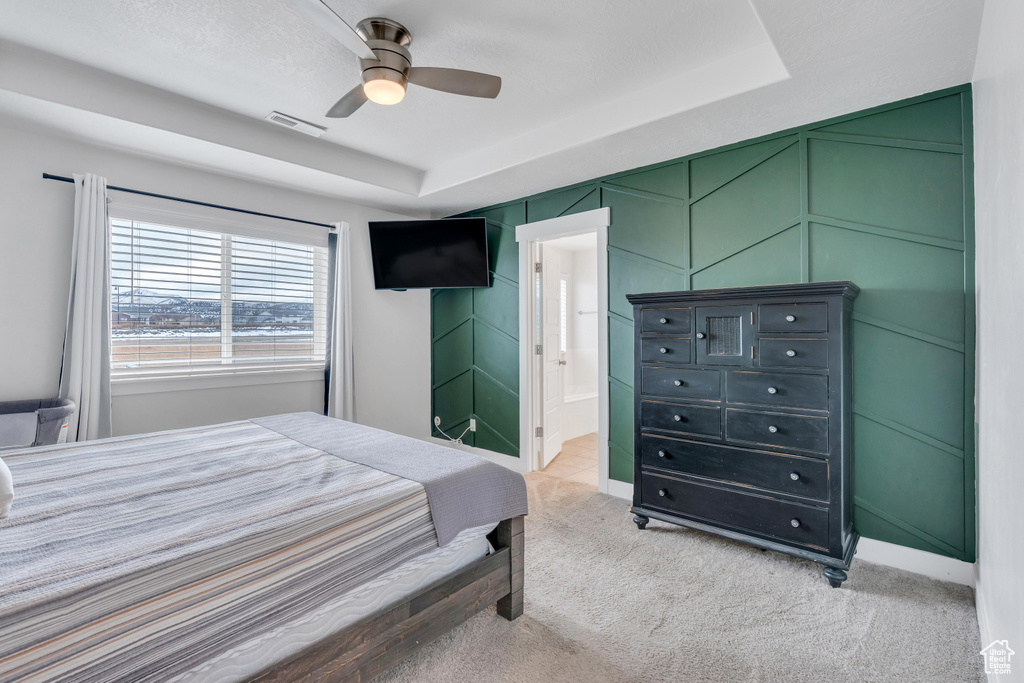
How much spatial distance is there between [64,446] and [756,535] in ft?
11.2

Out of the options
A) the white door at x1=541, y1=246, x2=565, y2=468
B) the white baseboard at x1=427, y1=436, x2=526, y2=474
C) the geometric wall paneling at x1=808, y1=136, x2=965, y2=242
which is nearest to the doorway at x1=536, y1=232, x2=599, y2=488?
the white door at x1=541, y1=246, x2=565, y2=468

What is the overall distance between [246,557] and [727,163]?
10.5ft

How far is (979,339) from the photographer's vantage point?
2.09 meters

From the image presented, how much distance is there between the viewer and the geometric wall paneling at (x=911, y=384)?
232 centimetres

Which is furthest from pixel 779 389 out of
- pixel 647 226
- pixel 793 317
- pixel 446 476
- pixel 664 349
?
pixel 446 476

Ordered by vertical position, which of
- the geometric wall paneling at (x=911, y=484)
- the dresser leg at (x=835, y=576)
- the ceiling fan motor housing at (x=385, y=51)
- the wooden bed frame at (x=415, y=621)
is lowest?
the dresser leg at (x=835, y=576)

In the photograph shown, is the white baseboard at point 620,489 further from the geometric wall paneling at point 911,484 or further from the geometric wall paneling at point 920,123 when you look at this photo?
the geometric wall paneling at point 920,123

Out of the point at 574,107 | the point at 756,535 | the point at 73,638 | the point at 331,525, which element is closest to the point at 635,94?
the point at 574,107

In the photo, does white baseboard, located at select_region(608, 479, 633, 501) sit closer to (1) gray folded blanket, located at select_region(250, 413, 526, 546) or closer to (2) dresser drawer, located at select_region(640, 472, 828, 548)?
(2) dresser drawer, located at select_region(640, 472, 828, 548)

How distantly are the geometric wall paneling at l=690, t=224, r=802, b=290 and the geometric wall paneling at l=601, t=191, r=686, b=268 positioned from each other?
230 millimetres

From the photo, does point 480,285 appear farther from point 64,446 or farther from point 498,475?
point 64,446

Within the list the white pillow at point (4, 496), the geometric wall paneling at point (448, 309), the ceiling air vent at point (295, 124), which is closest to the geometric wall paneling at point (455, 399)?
the geometric wall paneling at point (448, 309)

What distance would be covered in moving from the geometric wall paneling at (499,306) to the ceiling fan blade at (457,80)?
7.18 ft

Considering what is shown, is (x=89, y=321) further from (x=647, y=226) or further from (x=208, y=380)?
(x=647, y=226)
